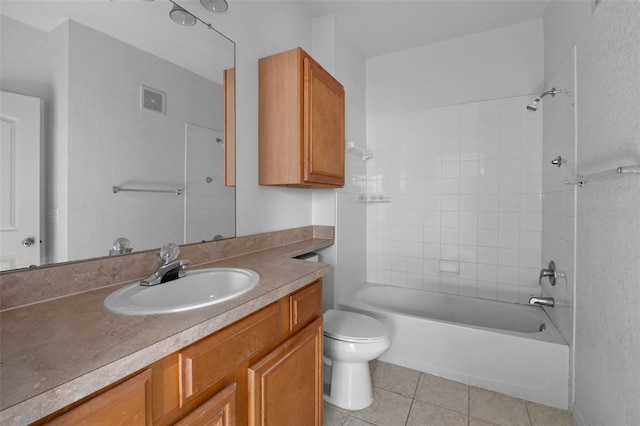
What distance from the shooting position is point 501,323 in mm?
2270

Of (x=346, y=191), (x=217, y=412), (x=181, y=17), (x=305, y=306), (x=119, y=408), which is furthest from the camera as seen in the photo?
(x=346, y=191)

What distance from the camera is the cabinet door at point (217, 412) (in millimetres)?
686

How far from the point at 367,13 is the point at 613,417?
9.03ft

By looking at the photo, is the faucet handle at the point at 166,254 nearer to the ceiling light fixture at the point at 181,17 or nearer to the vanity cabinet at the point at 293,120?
the vanity cabinet at the point at 293,120

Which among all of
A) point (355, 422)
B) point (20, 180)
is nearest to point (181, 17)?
point (20, 180)

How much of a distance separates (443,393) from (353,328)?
2.41ft

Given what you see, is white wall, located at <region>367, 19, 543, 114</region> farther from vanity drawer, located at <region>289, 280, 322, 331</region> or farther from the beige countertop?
the beige countertop

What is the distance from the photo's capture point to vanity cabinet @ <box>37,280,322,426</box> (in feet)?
1.81

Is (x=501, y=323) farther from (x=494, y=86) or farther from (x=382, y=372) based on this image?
(x=494, y=86)

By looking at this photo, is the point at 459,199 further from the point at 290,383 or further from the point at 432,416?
the point at 290,383

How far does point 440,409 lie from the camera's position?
1.60 m

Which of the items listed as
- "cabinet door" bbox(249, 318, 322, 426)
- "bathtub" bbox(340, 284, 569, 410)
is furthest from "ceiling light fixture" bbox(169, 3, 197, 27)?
"bathtub" bbox(340, 284, 569, 410)

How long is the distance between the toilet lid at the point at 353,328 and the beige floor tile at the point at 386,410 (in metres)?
0.43

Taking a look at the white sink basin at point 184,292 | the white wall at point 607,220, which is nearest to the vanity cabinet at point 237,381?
the white sink basin at point 184,292
